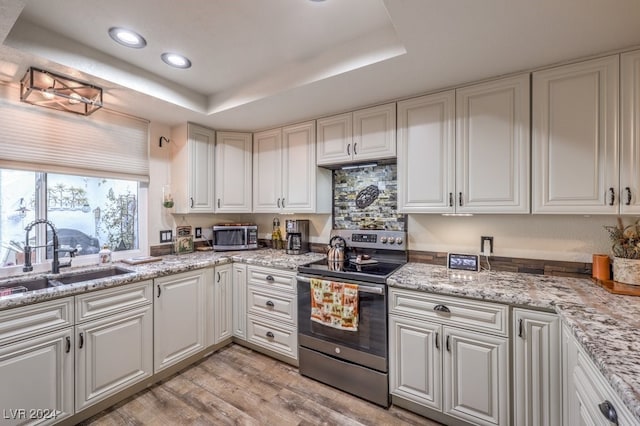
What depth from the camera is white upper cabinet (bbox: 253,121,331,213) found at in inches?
109

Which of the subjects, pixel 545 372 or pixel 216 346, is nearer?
pixel 545 372

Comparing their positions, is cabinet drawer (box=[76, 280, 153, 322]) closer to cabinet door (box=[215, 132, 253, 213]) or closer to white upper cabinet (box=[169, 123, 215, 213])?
white upper cabinet (box=[169, 123, 215, 213])

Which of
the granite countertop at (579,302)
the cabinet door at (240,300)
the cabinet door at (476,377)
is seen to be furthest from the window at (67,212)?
the cabinet door at (476,377)

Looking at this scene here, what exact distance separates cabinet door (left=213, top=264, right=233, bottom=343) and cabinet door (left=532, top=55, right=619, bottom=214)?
8.48ft

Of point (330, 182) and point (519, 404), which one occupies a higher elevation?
point (330, 182)

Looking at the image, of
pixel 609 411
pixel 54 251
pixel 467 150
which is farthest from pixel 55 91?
pixel 609 411

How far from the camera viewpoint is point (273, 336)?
8.21 feet

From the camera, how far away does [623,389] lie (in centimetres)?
75

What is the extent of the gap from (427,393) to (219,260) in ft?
6.52

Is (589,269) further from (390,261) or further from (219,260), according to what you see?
(219,260)

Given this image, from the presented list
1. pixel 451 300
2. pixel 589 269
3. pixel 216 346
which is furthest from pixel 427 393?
pixel 216 346

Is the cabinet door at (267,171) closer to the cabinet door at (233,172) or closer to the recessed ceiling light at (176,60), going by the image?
the cabinet door at (233,172)

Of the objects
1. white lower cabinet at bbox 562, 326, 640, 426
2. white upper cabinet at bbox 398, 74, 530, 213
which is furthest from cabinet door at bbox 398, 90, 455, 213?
white lower cabinet at bbox 562, 326, 640, 426

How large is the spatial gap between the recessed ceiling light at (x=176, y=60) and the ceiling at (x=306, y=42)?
7cm
